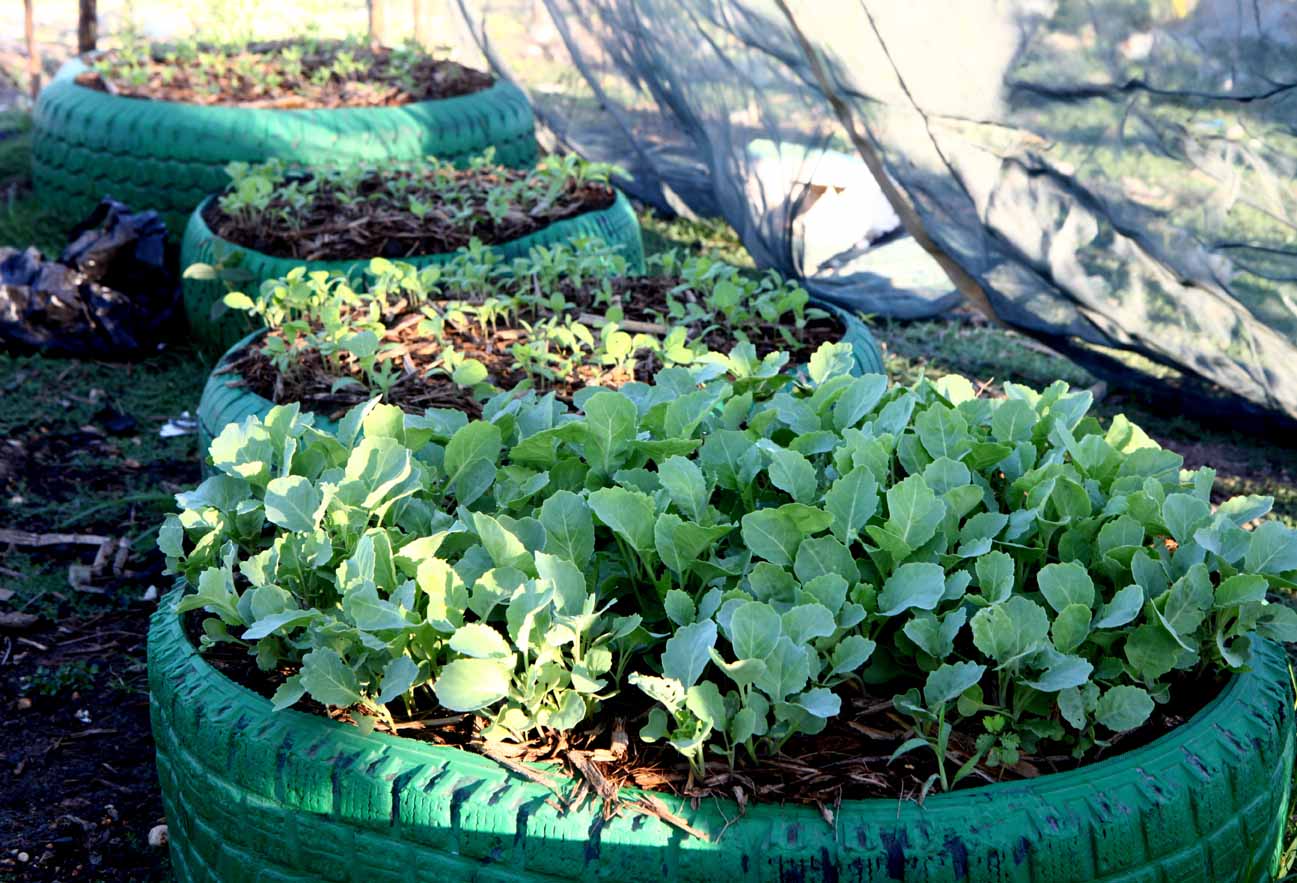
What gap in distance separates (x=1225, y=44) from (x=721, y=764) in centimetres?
258

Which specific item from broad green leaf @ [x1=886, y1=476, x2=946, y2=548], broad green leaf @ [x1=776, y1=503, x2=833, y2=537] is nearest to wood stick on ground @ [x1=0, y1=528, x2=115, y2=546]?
broad green leaf @ [x1=776, y1=503, x2=833, y2=537]

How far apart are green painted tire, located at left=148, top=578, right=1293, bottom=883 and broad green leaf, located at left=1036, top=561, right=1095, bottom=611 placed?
19cm

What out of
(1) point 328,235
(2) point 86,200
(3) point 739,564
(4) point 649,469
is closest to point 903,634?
(3) point 739,564

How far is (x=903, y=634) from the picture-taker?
1625mm

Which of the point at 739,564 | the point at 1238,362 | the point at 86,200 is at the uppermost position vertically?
the point at 739,564

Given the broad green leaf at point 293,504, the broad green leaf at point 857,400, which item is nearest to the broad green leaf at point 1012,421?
the broad green leaf at point 857,400

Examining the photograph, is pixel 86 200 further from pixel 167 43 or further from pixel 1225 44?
pixel 1225 44

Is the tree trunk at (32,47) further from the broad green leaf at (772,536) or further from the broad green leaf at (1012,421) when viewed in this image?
the broad green leaf at (772,536)

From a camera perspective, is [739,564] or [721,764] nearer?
[721,764]

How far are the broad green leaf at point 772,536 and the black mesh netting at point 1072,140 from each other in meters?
2.27

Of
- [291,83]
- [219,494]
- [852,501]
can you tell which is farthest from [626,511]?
[291,83]

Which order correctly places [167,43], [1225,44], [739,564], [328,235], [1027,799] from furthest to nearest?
[167,43], [328,235], [1225,44], [739,564], [1027,799]

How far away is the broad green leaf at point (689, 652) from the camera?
1424 mm

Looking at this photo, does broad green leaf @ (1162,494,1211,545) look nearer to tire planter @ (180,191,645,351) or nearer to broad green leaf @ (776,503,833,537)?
broad green leaf @ (776,503,833,537)
